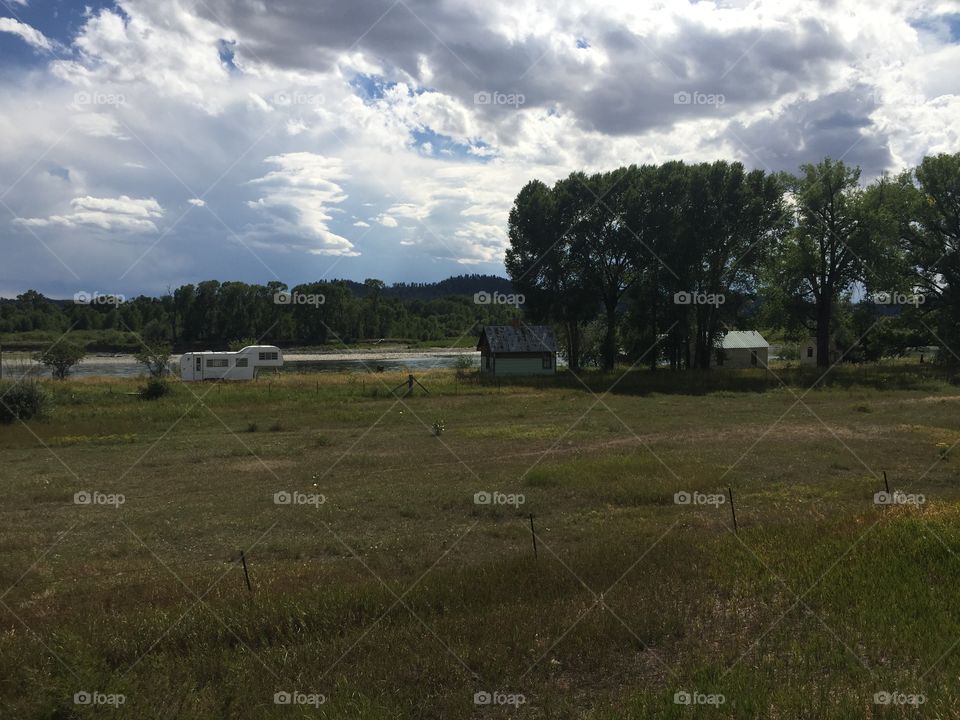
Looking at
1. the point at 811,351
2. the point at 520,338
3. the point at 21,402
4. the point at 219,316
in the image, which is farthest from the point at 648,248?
the point at 219,316

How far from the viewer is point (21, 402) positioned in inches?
1172

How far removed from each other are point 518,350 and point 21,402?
128ft

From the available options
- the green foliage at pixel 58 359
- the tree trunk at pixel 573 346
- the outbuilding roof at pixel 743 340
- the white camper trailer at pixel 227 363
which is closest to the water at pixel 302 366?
the green foliage at pixel 58 359

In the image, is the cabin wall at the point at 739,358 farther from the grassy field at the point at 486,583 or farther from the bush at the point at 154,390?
the bush at the point at 154,390

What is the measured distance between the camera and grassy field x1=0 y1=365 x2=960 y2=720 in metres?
6.48

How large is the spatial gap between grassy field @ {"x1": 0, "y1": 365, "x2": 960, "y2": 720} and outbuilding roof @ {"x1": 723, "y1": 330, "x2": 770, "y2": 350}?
47.3 meters

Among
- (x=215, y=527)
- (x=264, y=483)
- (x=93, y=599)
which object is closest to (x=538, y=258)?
Result: (x=264, y=483)

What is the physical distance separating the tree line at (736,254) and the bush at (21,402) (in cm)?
4166

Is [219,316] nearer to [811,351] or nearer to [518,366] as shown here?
[518,366]

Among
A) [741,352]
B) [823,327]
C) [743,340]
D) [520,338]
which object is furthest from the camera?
[743,340]

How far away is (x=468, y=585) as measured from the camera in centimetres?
910

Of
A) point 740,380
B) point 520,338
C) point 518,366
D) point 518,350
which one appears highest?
point 520,338

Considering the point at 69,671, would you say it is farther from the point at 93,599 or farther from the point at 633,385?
the point at 633,385

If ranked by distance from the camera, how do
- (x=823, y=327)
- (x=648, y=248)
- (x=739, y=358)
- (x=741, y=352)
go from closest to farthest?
(x=648, y=248), (x=823, y=327), (x=741, y=352), (x=739, y=358)
